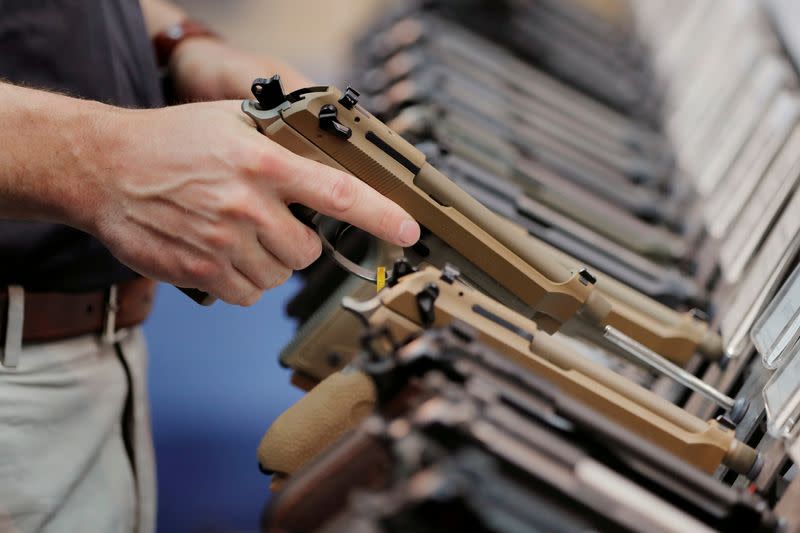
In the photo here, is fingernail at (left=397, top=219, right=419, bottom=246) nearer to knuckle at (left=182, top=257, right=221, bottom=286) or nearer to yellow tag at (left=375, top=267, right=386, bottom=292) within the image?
yellow tag at (left=375, top=267, right=386, bottom=292)

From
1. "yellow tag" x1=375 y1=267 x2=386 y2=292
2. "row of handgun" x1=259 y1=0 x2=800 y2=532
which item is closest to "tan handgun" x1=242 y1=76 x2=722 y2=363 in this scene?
"row of handgun" x1=259 y1=0 x2=800 y2=532

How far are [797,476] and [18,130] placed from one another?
4.43ft

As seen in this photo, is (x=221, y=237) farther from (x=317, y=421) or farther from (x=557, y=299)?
(x=557, y=299)

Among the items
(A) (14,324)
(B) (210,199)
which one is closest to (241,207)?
(B) (210,199)

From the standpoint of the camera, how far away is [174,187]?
1496 millimetres

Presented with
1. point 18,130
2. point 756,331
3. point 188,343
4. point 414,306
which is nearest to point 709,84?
point 756,331

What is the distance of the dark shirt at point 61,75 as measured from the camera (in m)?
1.81

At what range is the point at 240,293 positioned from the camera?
158 cm

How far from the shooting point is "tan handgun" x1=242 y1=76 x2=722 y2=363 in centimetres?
169

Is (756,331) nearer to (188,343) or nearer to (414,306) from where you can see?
(414,306)

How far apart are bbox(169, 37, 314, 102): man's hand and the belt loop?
27.7 inches

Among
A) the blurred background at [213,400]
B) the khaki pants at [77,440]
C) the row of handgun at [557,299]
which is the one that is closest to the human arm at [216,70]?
the row of handgun at [557,299]

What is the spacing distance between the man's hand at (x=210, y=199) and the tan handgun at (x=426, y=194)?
157 millimetres

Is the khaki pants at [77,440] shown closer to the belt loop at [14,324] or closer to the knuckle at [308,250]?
the belt loop at [14,324]
